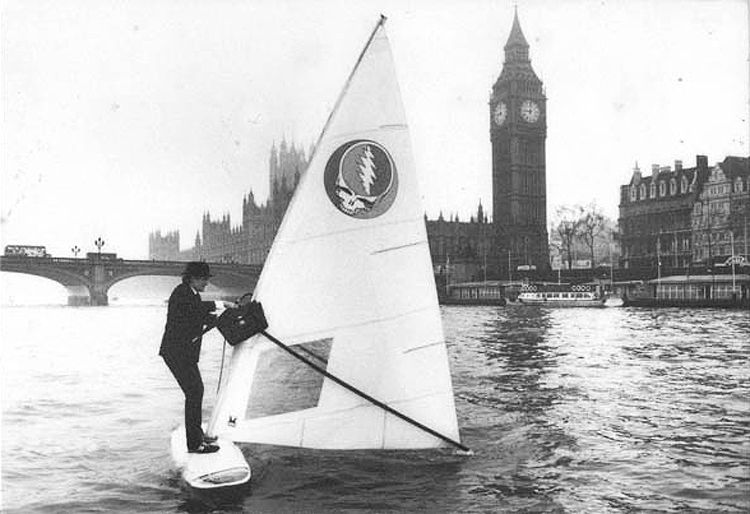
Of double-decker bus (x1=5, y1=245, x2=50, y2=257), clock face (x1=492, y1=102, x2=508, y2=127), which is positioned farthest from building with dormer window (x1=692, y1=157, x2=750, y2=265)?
double-decker bus (x1=5, y1=245, x2=50, y2=257)

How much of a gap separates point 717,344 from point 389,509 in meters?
22.3

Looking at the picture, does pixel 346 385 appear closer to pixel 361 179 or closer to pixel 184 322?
pixel 184 322

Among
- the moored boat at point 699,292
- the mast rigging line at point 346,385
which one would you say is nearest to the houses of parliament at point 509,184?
the moored boat at point 699,292

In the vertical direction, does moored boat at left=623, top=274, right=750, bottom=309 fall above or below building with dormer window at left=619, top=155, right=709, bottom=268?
below

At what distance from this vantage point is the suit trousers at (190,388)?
7727 millimetres

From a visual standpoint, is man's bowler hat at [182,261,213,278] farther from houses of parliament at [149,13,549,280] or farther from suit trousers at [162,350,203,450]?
houses of parliament at [149,13,549,280]

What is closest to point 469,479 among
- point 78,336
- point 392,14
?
point 392,14

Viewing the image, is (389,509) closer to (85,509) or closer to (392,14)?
(85,509)

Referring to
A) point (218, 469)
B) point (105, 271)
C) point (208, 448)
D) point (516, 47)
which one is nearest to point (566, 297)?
point (105, 271)

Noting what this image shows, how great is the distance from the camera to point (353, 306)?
768 cm

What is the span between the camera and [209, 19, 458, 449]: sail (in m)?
7.48

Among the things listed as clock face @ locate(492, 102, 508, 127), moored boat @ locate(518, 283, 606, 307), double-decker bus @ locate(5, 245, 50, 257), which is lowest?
moored boat @ locate(518, 283, 606, 307)

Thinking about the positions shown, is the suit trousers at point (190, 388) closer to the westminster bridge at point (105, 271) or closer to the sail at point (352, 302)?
the sail at point (352, 302)

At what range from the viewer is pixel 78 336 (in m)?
39.5
